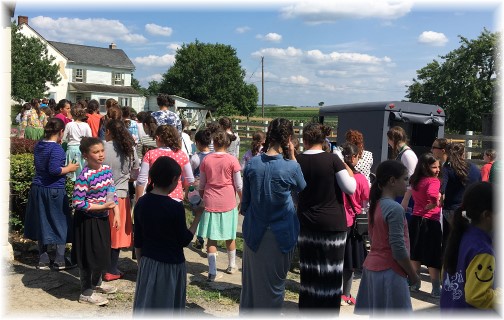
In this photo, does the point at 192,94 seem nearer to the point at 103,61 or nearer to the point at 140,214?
the point at 103,61

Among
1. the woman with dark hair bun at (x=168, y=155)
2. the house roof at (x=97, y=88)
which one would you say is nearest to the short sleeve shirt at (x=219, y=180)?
the woman with dark hair bun at (x=168, y=155)

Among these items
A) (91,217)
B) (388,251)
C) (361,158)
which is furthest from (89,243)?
(361,158)

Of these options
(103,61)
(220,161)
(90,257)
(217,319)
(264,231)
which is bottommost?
(217,319)

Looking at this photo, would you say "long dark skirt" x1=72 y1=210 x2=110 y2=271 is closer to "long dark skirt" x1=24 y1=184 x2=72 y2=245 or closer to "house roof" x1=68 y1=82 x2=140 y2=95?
"long dark skirt" x1=24 y1=184 x2=72 y2=245

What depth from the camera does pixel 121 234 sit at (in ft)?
18.5

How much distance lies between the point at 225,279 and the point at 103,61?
6154 centimetres

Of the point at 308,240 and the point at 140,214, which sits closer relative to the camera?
the point at 140,214

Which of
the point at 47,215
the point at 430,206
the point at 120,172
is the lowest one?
the point at 47,215

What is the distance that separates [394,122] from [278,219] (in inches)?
396

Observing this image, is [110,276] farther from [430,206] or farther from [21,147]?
[21,147]

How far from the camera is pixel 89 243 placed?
5.02 meters

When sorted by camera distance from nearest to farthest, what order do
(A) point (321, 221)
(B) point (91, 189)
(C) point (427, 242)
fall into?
(A) point (321, 221) → (B) point (91, 189) → (C) point (427, 242)

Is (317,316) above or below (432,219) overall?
below

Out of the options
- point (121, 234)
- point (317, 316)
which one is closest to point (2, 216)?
point (121, 234)
